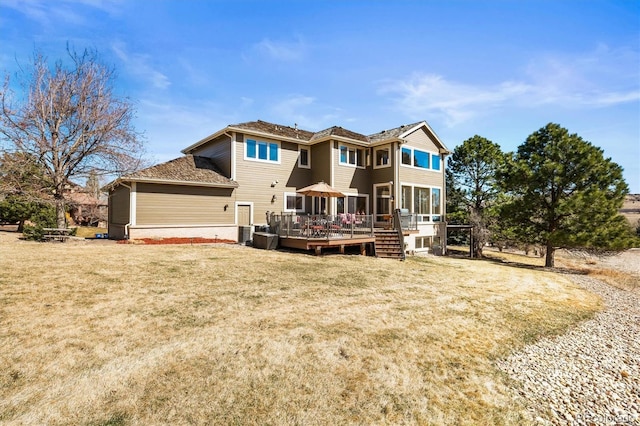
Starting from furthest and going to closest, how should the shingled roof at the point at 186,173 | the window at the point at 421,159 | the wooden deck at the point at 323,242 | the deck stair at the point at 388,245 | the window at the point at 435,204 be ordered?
the window at the point at 435,204 < the window at the point at 421,159 < the shingled roof at the point at 186,173 < the deck stair at the point at 388,245 < the wooden deck at the point at 323,242

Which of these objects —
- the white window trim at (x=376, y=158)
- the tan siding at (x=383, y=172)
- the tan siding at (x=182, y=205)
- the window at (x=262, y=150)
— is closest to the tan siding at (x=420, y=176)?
the tan siding at (x=383, y=172)

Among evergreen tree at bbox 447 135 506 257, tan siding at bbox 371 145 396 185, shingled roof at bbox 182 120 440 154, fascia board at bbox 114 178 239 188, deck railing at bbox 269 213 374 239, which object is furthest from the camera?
evergreen tree at bbox 447 135 506 257

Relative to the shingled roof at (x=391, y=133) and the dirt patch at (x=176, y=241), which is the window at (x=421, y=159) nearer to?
the shingled roof at (x=391, y=133)

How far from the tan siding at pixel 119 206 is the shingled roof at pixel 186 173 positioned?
1.75m

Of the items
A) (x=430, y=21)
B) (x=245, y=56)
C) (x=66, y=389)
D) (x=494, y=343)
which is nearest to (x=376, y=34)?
(x=430, y=21)

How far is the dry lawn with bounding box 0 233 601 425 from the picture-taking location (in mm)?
3711

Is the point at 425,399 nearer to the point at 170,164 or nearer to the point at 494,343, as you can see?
the point at 494,343

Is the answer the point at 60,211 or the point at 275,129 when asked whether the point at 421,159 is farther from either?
the point at 60,211

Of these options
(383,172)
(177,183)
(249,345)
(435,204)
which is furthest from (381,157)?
(249,345)

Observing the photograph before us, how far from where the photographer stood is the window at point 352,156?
66.0 ft

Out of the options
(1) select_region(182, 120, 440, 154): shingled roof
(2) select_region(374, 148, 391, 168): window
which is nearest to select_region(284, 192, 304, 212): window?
(1) select_region(182, 120, 440, 154): shingled roof

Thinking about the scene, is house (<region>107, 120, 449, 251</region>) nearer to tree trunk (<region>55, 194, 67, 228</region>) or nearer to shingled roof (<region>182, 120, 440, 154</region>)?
shingled roof (<region>182, 120, 440, 154</region>)

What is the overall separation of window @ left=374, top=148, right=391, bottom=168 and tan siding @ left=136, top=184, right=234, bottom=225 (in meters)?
10.0

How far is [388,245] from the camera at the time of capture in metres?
16.0
